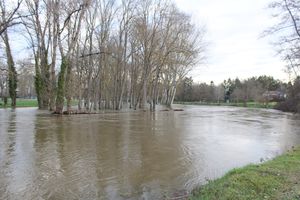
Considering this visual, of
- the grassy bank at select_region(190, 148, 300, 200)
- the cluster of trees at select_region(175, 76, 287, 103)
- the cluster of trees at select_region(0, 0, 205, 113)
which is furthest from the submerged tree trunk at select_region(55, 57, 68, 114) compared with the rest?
the cluster of trees at select_region(175, 76, 287, 103)

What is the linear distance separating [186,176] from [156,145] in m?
4.84

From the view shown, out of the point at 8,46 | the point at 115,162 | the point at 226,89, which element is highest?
the point at 8,46

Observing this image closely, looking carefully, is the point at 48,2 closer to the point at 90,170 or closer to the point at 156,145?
the point at 156,145

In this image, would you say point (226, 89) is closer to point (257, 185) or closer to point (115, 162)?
point (115, 162)

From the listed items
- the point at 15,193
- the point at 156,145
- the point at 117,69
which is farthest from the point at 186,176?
the point at 117,69

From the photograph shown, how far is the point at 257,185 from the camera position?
6.43 meters

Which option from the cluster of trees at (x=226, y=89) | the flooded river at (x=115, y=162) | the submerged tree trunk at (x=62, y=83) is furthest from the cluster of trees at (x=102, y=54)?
the cluster of trees at (x=226, y=89)

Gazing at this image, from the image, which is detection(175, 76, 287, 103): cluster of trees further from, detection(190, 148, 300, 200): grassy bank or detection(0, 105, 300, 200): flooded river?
detection(190, 148, 300, 200): grassy bank

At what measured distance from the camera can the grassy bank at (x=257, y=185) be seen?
5.71 meters

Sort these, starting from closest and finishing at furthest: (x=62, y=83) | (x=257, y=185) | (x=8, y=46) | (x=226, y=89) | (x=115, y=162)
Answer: (x=257, y=185), (x=115, y=162), (x=62, y=83), (x=8, y=46), (x=226, y=89)

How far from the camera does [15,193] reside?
6.66 m

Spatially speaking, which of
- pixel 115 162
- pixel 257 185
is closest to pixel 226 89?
pixel 115 162

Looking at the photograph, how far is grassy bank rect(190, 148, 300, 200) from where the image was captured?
18.7ft

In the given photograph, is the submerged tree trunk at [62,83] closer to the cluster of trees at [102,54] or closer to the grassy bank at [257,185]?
the cluster of trees at [102,54]
